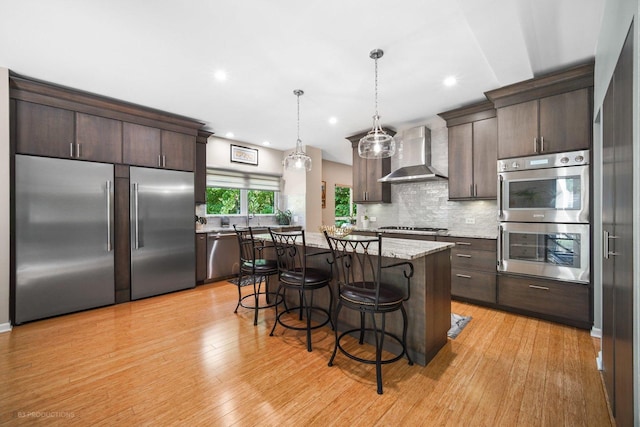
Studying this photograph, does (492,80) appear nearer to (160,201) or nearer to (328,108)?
(328,108)

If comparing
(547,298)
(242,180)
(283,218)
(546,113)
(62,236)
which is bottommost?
(547,298)

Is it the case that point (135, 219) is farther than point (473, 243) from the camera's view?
Yes

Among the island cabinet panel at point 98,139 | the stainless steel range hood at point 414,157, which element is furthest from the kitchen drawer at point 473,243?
the island cabinet panel at point 98,139

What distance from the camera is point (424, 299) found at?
2.08 m

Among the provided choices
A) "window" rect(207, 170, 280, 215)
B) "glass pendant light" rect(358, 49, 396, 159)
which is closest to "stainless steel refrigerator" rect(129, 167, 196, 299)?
"window" rect(207, 170, 280, 215)

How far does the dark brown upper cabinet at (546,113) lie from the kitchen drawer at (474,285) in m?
1.48

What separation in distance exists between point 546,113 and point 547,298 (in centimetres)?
202

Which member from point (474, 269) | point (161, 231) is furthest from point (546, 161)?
point (161, 231)

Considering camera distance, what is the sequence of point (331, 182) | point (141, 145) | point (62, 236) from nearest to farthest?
point (62, 236), point (141, 145), point (331, 182)

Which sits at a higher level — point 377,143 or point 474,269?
point 377,143

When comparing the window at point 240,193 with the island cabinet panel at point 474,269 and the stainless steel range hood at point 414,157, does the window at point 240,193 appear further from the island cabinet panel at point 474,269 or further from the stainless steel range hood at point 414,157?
Result: the island cabinet panel at point 474,269

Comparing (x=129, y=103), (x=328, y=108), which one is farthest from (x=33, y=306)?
(x=328, y=108)

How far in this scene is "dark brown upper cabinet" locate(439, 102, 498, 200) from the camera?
3518 millimetres

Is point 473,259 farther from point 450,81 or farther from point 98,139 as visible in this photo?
point 98,139
